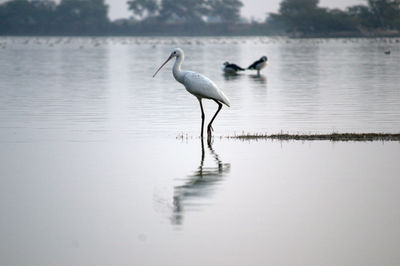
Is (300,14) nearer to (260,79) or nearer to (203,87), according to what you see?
(260,79)

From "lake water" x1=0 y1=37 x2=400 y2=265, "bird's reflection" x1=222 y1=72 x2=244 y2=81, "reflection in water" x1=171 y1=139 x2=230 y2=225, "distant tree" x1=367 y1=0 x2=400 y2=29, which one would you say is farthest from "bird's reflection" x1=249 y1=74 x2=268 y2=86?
"distant tree" x1=367 y1=0 x2=400 y2=29

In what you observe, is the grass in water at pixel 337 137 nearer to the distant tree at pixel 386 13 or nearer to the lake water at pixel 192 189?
the lake water at pixel 192 189

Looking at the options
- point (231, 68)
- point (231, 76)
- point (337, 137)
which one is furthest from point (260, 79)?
point (337, 137)

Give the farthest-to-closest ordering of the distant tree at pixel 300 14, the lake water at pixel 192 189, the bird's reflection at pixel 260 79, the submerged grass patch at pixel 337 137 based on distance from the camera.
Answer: the distant tree at pixel 300 14, the bird's reflection at pixel 260 79, the submerged grass patch at pixel 337 137, the lake water at pixel 192 189

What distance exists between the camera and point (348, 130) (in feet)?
51.4

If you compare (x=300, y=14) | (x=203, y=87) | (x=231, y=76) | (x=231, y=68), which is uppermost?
(x=300, y=14)

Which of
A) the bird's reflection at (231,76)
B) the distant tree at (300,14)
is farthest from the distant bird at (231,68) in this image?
the distant tree at (300,14)

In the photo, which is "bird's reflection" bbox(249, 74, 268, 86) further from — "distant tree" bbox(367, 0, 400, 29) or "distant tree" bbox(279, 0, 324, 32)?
"distant tree" bbox(279, 0, 324, 32)

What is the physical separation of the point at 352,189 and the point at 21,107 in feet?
41.4

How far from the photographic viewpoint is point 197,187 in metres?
10.1

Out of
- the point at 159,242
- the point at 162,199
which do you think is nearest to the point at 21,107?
the point at 162,199

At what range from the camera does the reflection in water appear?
9087 millimetres

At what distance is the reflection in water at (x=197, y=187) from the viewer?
909cm

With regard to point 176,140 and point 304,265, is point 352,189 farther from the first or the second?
point 176,140
